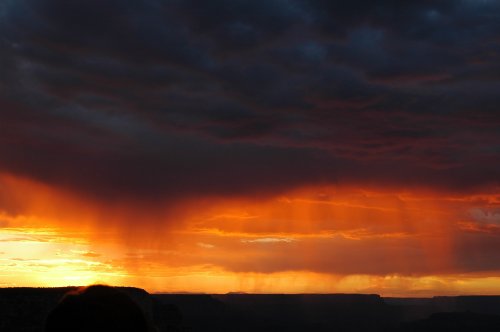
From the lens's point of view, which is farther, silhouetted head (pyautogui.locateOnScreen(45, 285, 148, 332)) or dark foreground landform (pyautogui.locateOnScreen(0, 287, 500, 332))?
dark foreground landform (pyautogui.locateOnScreen(0, 287, 500, 332))

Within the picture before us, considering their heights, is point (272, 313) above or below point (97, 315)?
above

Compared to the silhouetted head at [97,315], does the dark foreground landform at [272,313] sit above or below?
above

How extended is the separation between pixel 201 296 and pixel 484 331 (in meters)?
51.5

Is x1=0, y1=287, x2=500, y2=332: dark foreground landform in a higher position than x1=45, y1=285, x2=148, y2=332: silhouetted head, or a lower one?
higher

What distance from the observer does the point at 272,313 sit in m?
153

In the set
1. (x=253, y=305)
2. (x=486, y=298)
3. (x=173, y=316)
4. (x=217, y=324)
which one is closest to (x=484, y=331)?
(x=217, y=324)

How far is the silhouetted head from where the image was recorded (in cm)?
404

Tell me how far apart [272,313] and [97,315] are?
153 meters

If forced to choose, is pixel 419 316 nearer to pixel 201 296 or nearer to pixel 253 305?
pixel 253 305

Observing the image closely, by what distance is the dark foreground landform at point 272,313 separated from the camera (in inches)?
1529

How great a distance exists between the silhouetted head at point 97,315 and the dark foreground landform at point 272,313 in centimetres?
3233

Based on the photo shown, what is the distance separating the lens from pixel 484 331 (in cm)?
11250

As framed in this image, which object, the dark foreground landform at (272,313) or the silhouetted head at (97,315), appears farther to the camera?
the dark foreground landform at (272,313)

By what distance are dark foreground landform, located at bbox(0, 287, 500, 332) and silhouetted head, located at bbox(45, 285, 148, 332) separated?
106 ft
